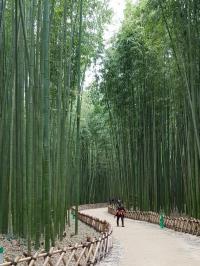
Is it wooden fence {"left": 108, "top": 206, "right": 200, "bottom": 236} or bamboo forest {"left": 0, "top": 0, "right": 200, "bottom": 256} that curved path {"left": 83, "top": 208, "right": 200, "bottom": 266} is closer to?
wooden fence {"left": 108, "top": 206, "right": 200, "bottom": 236}

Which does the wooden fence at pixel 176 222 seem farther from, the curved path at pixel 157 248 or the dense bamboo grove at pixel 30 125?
the dense bamboo grove at pixel 30 125

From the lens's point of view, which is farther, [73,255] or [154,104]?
[154,104]

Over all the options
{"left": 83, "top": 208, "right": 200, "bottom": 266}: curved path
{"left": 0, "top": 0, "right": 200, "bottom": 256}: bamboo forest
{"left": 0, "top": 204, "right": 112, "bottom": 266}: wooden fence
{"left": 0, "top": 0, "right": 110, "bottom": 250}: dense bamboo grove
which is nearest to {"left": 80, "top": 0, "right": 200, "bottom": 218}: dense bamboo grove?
{"left": 0, "top": 0, "right": 200, "bottom": 256}: bamboo forest

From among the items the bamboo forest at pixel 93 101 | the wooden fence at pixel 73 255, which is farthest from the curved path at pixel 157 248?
the bamboo forest at pixel 93 101

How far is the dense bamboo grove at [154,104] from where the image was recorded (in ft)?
35.9

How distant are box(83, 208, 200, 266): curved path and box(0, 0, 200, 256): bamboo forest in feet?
3.68

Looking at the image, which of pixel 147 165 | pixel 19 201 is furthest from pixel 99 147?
pixel 19 201

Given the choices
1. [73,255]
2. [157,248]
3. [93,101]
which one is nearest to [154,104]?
[93,101]

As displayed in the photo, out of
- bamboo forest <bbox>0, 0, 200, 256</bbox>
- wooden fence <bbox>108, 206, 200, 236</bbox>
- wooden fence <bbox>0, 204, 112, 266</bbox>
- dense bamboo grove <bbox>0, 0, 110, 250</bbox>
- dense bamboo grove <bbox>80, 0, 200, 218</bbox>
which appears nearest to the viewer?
wooden fence <bbox>0, 204, 112, 266</bbox>

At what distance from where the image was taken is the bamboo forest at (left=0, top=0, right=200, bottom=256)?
7.21 meters

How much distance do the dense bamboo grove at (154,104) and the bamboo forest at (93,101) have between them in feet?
0.12

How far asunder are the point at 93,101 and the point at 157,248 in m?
10.0

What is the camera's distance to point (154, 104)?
14727 millimetres

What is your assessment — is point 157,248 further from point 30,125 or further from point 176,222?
point 176,222
